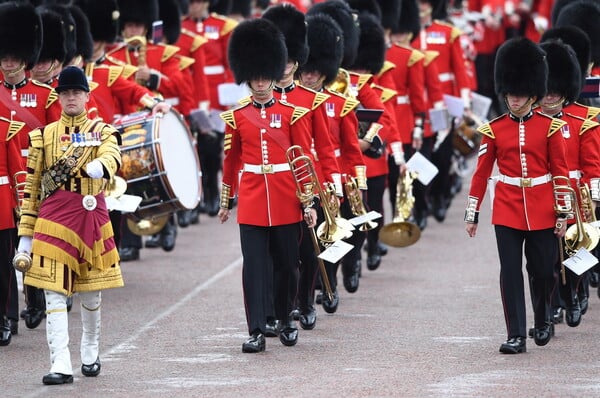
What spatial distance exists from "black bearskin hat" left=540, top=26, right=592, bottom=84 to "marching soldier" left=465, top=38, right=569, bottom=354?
1.72 metres

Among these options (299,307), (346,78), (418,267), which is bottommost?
(418,267)

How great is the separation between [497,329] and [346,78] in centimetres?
183

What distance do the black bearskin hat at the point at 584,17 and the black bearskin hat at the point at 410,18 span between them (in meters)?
1.99

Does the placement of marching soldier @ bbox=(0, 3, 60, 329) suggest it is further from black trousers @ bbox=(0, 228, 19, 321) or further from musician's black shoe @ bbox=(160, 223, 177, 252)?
musician's black shoe @ bbox=(160, 223, 177, 252)

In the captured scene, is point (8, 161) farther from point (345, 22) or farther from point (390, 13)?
point (390, 13)

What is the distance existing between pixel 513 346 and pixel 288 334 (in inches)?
42.8

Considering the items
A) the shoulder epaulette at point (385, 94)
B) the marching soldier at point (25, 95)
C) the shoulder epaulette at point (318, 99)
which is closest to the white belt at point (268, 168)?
the shoulder epaulette at point (318, 99)

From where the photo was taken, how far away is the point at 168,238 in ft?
43.0

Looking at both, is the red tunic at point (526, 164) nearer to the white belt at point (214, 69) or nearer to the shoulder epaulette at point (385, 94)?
the shoulder epaulette at point (385, 94)

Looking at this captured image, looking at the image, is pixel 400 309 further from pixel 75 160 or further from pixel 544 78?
pixel 75 160

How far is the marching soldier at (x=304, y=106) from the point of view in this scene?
30.7 feet

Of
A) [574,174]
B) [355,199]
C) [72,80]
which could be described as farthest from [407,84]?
[72,80]

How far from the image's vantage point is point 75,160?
830cm

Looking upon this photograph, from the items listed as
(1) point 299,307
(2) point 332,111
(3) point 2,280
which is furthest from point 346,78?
(3) point 2,280
